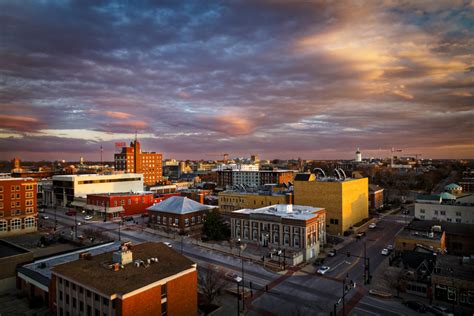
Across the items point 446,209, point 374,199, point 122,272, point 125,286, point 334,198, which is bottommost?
point 374,199

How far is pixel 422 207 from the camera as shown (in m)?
80.9

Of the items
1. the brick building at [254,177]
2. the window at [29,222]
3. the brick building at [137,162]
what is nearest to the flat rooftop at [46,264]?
the window at [29,222]

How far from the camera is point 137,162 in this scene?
16762 cm

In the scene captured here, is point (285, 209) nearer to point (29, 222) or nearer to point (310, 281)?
point (310, 281)

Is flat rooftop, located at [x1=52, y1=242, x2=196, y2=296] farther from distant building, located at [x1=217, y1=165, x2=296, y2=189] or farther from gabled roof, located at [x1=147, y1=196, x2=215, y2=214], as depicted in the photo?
distant building, located at [x1=217, y1=165, x2=296, y2=189]

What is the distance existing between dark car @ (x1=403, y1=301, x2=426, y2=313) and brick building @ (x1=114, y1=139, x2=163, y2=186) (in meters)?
151

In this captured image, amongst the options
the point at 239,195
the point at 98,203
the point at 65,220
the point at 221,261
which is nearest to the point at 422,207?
the point at 239,195

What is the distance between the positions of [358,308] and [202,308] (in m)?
19.6

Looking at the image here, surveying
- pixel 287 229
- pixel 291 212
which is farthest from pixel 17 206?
pixel 291 212

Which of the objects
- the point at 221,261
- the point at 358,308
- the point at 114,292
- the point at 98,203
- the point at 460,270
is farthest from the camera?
the point at 98,203

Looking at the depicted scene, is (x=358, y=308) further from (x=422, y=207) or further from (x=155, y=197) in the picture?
(x=155, y=197)

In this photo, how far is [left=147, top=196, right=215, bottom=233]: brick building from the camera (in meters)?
77.8

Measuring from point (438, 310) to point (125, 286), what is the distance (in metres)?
36.5

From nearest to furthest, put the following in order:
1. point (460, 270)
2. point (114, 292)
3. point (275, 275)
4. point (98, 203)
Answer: point (114, 292), point (460, 270), point (275, 275), point (98, 203)
